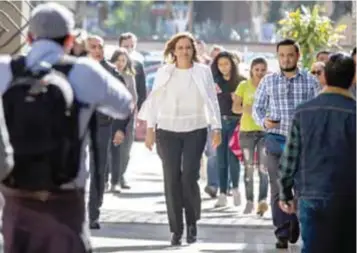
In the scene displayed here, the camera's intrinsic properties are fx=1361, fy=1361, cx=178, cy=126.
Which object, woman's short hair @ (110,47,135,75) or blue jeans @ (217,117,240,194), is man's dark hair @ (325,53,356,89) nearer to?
blue jeans @ (217,117,240,194)

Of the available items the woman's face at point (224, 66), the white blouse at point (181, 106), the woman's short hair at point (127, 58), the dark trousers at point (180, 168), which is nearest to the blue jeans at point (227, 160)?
the woman's face at point (224, 66)

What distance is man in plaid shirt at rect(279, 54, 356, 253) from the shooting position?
26.1 ft

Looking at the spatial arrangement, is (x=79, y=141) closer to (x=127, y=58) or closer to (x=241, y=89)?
(x=241, y=89)

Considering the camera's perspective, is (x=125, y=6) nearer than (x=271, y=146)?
No

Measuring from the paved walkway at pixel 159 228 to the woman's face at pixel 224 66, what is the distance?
1.57 m

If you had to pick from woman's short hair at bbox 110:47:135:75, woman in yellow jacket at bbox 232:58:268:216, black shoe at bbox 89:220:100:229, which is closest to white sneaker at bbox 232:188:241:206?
woman in yellow jacket at bbox 232:58:268:216

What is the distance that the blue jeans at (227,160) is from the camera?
52.0 ft

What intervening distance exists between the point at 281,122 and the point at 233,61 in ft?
14.8

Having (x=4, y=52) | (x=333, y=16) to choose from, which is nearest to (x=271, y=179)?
(x=4, y=52)

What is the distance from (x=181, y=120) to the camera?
1172 centimetres

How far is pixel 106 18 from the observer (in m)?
51.7

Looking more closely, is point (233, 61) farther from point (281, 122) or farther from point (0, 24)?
point (281, 122)

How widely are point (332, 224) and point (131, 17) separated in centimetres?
4258

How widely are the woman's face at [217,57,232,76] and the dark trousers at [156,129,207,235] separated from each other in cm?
403
